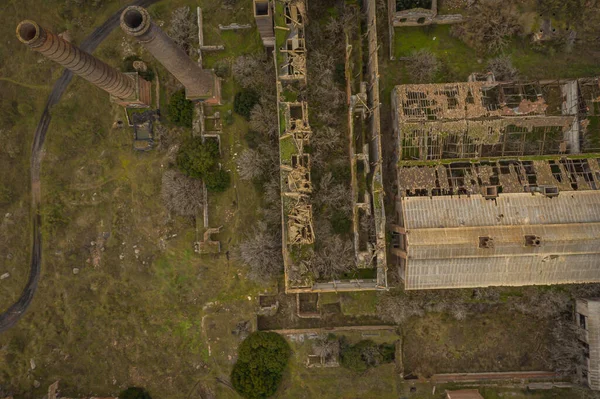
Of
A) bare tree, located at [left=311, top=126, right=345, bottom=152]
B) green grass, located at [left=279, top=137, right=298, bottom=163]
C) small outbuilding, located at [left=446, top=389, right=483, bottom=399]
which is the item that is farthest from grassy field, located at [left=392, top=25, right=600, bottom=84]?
small outbuilding, located at [left=446, top=389, right=483, bottom=399]

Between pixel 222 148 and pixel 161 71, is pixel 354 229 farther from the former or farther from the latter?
pixel 161 71

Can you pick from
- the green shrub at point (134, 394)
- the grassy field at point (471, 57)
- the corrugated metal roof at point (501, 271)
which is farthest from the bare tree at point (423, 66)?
the green shrub at point (134, 394)

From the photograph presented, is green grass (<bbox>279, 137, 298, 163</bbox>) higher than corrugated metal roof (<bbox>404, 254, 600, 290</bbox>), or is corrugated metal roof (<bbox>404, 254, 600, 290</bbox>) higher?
green grass (<bbox>279, 137, 298, 163</bbox>)

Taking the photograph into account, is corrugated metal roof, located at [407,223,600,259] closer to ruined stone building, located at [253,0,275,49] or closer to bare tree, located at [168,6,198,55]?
ruined stone building, located at [253,0,275,49]

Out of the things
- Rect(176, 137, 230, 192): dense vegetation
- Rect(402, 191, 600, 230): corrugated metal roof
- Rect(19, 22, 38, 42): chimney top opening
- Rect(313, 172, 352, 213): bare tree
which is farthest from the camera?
Rect(176, 137, 230, 192): dense vegetation

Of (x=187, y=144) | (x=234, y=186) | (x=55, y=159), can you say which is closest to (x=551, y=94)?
(x=234, y=186)

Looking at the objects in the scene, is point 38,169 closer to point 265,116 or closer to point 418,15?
point 265,116

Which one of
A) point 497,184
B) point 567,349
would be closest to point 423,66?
point 497,184
